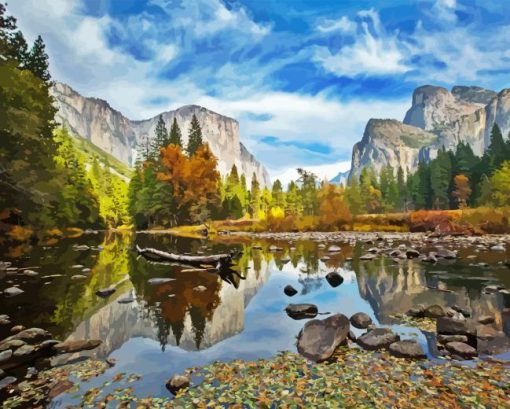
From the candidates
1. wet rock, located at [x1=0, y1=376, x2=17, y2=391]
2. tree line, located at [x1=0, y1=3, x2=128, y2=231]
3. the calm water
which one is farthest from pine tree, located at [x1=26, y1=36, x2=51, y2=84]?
wet rock, located at [x1=0, y1=376, x2=17, y2=391]

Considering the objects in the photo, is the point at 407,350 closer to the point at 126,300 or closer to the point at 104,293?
the point at 126,300

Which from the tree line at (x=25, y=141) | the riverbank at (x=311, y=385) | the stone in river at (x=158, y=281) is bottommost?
the riverbank at (x=311, y=385)

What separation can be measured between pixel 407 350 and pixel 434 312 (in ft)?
10.5

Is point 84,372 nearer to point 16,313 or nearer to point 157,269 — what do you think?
point 16,313

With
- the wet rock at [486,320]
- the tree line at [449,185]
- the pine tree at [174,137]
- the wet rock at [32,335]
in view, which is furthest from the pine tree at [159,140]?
the wet rock at [486,320]

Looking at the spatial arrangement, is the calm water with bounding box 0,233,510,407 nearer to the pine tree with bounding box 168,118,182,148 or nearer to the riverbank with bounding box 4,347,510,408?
the riverbank with bounding box 4,347,510,408

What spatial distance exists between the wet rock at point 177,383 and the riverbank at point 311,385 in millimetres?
121

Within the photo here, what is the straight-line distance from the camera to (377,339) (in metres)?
7.27

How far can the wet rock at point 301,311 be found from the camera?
963cm

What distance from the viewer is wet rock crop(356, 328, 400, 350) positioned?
7.14 metres

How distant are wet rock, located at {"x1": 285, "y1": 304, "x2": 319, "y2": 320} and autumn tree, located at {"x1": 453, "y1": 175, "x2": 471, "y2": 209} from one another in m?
94.0

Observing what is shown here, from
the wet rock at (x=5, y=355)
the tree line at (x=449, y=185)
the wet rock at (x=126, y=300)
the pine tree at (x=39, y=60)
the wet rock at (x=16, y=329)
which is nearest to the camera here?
the wet rock at (x=5, y=355)

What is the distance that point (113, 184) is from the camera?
337ft

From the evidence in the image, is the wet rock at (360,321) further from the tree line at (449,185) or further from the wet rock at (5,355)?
the tree line at (449,185)
